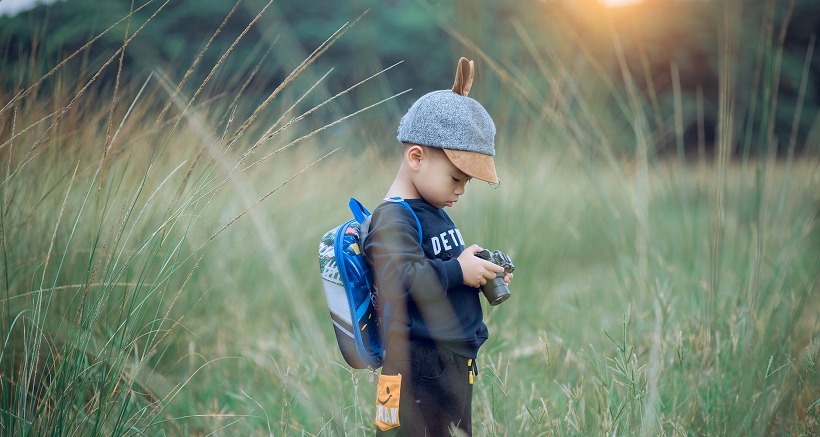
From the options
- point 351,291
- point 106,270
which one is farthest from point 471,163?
point 106,270

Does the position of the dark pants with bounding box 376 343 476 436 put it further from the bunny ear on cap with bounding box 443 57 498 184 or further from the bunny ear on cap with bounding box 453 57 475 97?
the bunny ear on cap with bounding box 453 57 475 97

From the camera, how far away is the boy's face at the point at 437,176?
5.10 feet

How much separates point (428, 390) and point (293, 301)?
140cm

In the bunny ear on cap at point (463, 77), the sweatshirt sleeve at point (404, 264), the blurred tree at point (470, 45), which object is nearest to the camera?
the sweatshirt sleeve at point (404, 264)

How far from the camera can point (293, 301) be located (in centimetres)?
286

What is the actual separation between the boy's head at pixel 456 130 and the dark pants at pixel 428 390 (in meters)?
0.39

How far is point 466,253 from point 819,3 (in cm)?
1288

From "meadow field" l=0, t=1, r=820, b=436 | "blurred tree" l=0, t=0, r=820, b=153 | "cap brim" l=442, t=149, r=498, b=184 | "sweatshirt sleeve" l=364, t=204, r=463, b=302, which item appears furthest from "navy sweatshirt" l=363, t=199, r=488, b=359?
"blurred tree" l=0, t=0, r=820, b=153

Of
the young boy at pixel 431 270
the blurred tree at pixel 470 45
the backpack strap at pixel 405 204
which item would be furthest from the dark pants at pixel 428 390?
the blurred tree at pixel 470 45

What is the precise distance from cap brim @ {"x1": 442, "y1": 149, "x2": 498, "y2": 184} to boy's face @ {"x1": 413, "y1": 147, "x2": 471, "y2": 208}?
0.08ft

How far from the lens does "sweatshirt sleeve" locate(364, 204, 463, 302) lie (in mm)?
1464

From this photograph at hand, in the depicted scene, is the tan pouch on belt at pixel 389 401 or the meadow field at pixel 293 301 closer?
the tan pouch on belt at pixel 389 401

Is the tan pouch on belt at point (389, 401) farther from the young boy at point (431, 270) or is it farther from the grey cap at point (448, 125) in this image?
the grey cap at point (448, 125)

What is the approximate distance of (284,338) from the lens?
2.87 metres
